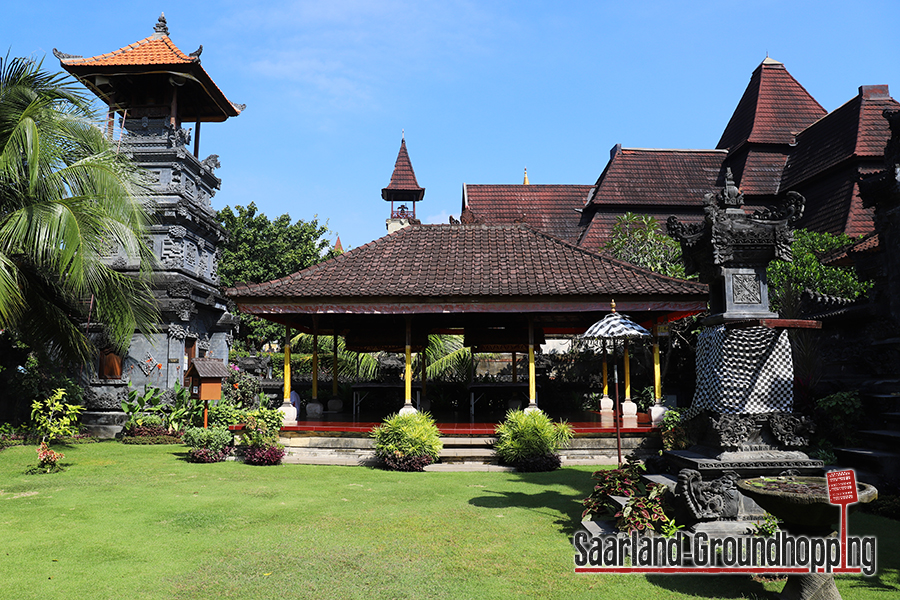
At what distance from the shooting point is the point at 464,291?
41.7ft

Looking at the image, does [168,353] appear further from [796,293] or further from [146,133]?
[796,293]

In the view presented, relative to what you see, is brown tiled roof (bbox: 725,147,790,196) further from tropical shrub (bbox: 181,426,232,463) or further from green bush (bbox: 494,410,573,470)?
tropical shrub (bbox: 181,426,232,463)

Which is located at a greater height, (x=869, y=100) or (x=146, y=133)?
(x=869, y=100)

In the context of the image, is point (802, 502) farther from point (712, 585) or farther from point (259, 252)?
point (259, 252)

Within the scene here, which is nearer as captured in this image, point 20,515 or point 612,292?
point 20,515

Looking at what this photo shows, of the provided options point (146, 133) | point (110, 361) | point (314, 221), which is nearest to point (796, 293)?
point (110, 361)

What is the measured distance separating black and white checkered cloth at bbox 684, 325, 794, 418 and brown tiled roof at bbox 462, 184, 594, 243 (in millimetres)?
23307

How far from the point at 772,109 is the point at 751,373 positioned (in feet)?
81.7

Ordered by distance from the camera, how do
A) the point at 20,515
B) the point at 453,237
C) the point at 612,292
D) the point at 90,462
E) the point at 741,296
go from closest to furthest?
the point at 741,296 → the point at 20,515 → the point at 90,462 → the point at 612,292 → the point at 453,237

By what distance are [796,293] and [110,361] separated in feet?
58.5

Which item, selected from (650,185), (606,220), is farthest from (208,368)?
(650,185)

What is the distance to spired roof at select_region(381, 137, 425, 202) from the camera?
4753 centimetres

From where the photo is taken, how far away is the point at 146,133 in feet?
63.2

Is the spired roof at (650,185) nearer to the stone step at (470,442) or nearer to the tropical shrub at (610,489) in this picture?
the stone step at (470,442)
